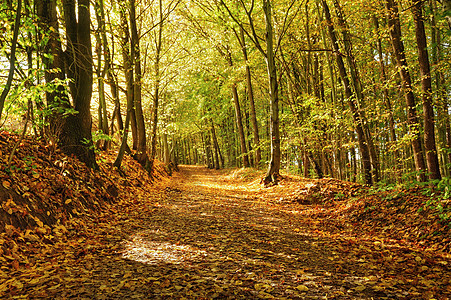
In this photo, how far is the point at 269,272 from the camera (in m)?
3.80

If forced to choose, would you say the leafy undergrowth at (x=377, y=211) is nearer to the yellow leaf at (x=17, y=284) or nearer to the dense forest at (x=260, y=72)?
the dense forest at (x=260, y=72)

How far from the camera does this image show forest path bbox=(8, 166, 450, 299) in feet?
10.5

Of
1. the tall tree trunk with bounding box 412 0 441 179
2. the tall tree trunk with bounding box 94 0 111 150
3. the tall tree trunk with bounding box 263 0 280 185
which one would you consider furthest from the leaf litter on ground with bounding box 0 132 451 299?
the tall tree trunk with bounding box 263 0 280 185

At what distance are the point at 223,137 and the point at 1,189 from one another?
1165 inches

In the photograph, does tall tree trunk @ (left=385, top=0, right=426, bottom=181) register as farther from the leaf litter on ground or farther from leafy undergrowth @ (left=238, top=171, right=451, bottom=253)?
the leaf litter on ground

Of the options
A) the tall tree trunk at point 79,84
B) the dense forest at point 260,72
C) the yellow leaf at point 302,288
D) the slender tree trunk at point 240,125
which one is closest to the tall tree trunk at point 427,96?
the dense forest at point 260,72

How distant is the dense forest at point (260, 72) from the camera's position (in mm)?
6703

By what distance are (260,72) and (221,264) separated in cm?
1482

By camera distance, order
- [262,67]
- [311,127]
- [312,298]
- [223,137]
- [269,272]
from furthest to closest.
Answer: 1. [223,137]
2. [262,67]
3. [311,127]
4. [269,272]
5. [312,298]

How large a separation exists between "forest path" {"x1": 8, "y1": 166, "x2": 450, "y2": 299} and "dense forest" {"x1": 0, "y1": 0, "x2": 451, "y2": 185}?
2.63m

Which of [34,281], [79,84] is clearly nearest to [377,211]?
[34,281]

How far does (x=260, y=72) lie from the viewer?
17.2 m

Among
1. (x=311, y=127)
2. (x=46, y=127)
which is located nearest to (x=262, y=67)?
(x=311, y=127)

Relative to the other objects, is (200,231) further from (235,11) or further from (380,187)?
(235,11)
